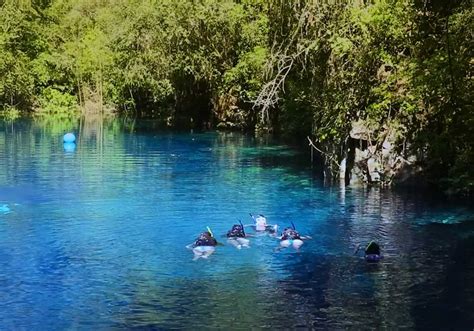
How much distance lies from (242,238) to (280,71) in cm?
871

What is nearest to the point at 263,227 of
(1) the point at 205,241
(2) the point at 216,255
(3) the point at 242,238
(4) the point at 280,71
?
(3) the point at 242,238

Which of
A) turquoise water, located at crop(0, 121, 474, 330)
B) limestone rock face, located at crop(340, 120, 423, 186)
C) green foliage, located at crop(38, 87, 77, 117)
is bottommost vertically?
turquoise water, located at crop(0, 121, 474, 330)

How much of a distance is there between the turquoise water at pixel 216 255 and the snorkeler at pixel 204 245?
0.85 ft

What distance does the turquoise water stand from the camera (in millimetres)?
Answer: 11188

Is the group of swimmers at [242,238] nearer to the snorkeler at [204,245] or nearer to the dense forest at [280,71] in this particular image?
the snorkeler at [204,245]

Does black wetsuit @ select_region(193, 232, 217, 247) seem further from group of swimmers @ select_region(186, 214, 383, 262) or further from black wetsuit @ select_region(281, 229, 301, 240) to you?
black wetsuit @ select_region(281, 229, 301, 240)

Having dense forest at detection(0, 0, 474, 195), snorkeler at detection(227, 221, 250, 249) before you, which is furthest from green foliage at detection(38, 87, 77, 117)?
snorkeler at detection(227, 221, 250, 249)

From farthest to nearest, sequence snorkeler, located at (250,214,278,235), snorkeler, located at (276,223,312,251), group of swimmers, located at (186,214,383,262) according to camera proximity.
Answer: snorkeler, located at (250,214,278,235), snorkeler, located at (276,223,312,251), group of swimmers, located at (186,214,383,262)

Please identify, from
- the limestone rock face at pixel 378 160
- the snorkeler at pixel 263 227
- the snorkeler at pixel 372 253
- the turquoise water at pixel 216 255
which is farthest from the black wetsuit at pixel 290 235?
the limestone rock face at pixel 378 160

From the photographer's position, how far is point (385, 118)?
2336 cm

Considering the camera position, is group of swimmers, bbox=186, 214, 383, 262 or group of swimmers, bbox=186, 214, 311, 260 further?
group of swimmers, bbox=186, 214, 311, 260

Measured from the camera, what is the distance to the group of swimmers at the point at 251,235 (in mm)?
14422

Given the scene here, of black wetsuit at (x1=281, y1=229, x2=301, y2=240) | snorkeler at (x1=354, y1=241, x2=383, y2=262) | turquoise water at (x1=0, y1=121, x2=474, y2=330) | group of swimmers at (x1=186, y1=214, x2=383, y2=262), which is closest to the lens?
turquoise water at (x1=0, y1=121, x2=474, y2=330)

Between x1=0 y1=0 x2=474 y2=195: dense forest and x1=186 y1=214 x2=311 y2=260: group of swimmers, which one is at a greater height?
x1=0 y1=0 x2=474 y2=195: dense forest
